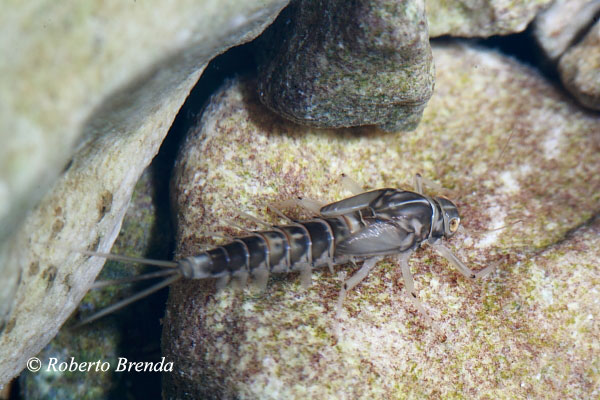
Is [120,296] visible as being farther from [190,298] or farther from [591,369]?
[591,369]

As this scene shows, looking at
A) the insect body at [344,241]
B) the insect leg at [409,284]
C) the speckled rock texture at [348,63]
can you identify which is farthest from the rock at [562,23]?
the insect leg at [409,284]

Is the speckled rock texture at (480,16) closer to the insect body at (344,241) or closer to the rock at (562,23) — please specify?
the rock at (562,23)

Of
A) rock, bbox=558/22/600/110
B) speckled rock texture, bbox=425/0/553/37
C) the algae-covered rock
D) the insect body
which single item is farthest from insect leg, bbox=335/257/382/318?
rock, bbox=558/22/600/110

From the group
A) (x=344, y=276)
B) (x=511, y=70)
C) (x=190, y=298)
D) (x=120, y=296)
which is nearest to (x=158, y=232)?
(x=120, y=296)

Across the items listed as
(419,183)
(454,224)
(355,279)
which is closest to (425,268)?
(454,224)

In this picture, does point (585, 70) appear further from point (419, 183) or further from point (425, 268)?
point (425, 268)

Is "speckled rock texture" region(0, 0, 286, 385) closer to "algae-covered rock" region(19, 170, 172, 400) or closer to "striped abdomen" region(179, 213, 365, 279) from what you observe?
"algae-covered rock" region(19, 170, 172, 400)

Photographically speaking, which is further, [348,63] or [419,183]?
[419,183]
